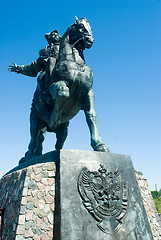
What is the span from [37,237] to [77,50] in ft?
13.3

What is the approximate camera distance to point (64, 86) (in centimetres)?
554

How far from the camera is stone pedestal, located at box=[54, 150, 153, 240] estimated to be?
167 inches

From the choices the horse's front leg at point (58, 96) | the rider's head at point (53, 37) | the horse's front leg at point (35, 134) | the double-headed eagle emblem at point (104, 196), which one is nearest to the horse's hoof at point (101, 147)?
the double-headed eagle emblem at point (104, 196)

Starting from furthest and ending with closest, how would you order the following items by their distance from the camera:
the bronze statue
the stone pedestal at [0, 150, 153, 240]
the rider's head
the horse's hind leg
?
the horse's hind leg < the rider's head < the bronze statue < the stone pedestal at [0, 150, 153, 240]

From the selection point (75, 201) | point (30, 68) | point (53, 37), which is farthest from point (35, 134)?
point (75, 201)

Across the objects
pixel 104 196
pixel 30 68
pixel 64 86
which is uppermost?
pixel 30 68

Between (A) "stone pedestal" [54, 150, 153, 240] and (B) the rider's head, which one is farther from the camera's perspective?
(B) the rider's head

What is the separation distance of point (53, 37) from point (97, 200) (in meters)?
4.37

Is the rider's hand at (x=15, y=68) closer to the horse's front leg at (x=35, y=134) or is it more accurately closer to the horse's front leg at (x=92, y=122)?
the horse's front leg at (x=35, y=134)

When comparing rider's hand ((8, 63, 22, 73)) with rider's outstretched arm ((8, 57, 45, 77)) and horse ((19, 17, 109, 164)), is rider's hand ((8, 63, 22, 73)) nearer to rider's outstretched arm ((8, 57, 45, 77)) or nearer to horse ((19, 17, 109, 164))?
rider's outstretched arm ((8, 57, 45, 77))

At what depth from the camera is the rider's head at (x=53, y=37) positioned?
6961 millimetres

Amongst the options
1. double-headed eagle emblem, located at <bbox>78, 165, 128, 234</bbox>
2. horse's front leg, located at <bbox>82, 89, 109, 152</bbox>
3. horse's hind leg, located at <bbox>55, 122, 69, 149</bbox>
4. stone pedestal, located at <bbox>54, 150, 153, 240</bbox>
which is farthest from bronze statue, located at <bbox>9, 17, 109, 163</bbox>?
double-headed eagle emblem, located at <bbox>78, 165, 128, 234</bbox>

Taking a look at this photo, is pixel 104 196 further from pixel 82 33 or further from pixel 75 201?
pixel 82 33

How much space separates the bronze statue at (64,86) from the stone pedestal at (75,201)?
64 cm
